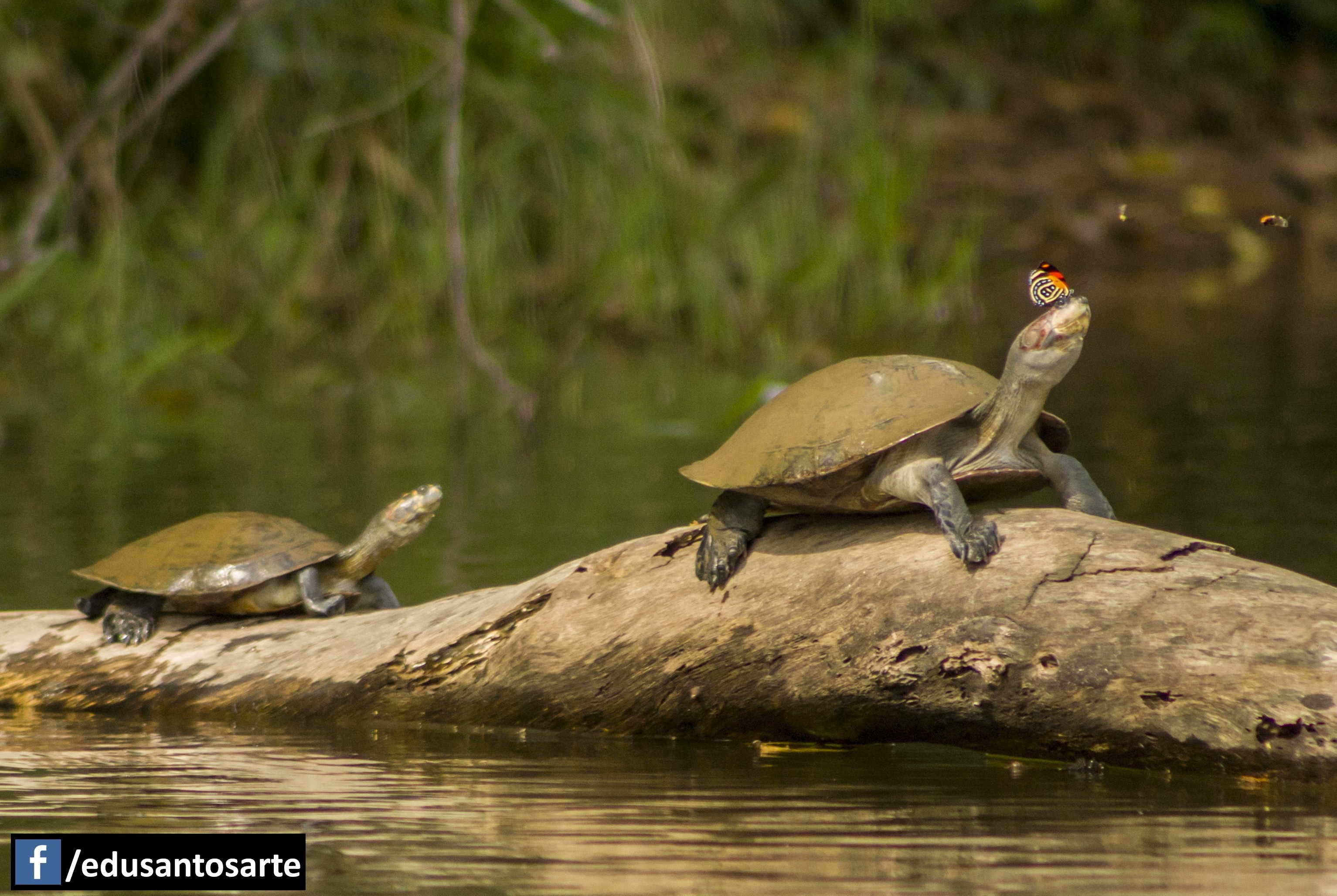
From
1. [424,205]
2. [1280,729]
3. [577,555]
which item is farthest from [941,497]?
[424,205]

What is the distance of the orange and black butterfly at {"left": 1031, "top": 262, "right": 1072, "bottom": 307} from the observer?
261 cm

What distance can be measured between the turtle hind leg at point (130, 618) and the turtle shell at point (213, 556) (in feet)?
0.10

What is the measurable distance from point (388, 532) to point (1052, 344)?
137 centimetres

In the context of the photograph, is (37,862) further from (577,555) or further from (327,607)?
(577,555)

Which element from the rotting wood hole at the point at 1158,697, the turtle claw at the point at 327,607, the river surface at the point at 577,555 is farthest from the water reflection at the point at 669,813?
the turtle claw at the point at 327,607

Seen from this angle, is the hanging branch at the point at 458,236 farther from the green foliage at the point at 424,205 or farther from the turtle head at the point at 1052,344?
the turtle head at the point at 1052,344

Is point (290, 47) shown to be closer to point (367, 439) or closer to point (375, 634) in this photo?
point (367, 439)

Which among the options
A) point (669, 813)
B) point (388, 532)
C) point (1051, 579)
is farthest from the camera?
point (388, 532)

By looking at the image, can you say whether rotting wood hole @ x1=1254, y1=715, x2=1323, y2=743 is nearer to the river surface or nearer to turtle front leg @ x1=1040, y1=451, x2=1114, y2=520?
the river surface

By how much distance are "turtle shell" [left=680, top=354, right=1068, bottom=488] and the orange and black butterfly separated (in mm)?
176

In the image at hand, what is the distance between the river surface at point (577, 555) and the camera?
1910 millimetres

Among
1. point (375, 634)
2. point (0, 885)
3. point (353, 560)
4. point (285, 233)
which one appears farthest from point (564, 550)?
point (285, 233)

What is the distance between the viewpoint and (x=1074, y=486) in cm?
269

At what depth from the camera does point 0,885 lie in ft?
5.96
